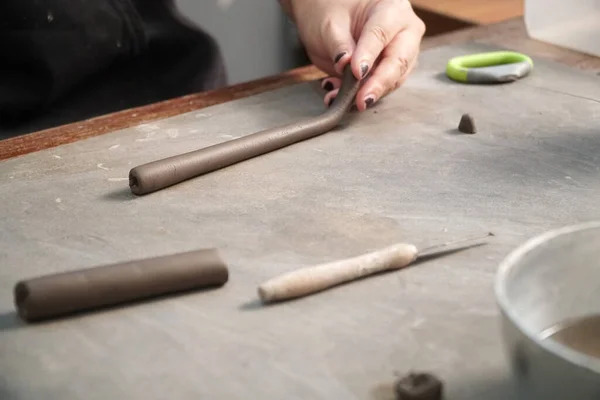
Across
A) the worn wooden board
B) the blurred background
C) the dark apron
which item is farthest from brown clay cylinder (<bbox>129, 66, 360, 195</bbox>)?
the blurred background

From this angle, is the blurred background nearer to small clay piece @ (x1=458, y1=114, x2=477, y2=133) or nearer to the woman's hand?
the woman's hand

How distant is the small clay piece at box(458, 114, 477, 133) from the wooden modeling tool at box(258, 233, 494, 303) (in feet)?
0.87

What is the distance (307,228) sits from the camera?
70 cm

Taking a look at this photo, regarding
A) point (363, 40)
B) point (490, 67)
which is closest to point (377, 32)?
point (363, 40)

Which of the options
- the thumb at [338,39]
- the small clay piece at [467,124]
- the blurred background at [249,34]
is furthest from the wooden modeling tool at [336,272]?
the blurred background at [249,34]

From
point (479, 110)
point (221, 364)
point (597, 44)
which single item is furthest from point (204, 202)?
point (597, 44)

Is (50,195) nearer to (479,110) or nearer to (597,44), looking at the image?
(479,110)

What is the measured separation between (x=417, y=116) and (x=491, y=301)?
37 cm

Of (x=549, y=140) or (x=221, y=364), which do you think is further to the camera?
(x=549, y=140)

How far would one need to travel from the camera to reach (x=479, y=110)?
3.08ft

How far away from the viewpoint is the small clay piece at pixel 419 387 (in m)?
0.48

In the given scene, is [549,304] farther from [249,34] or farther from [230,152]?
[249,34]

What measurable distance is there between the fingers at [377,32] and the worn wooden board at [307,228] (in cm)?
5

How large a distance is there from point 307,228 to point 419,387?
0.24 m
